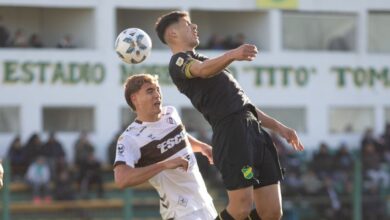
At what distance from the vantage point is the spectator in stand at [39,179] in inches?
772

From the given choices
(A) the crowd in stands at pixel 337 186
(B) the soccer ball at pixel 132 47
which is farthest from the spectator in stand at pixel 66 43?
(B) the soccer ball at pixel 132 47

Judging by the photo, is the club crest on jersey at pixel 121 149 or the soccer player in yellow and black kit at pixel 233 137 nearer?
the club crest on jersey at pixel 121 149

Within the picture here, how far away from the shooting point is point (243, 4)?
27953 mm

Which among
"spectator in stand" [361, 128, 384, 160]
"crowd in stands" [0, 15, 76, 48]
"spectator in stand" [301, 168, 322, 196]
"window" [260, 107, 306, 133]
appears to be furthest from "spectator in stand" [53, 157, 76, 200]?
"window" [260, 107, 306, 133]

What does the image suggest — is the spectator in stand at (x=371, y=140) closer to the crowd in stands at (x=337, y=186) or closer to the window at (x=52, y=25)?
the crowd in stands at (x=337, y=186)

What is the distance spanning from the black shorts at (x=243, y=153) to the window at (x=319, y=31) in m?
20.3

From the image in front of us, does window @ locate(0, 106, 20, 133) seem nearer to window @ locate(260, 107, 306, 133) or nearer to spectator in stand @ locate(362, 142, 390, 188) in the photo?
window @ locate(260, 107, 306, 133)

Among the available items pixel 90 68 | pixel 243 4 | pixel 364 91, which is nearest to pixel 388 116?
pixel 364 91

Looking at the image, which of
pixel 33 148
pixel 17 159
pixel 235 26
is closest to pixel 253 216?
pixel 17 159

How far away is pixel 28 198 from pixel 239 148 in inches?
456

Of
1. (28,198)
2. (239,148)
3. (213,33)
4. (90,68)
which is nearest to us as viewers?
(239,148)

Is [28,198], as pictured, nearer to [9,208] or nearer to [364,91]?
[9,208]

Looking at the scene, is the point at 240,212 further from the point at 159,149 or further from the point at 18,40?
the point at 18,40

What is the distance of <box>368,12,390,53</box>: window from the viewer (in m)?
30.1
